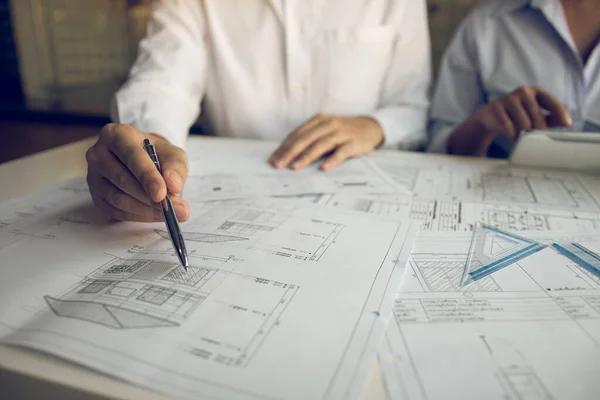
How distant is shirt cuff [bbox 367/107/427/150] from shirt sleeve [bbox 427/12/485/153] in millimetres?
46

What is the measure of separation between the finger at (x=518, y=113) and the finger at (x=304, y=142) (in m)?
0.29

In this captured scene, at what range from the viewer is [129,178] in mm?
455

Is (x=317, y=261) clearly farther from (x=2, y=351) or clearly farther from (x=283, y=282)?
(x=2, y=351)

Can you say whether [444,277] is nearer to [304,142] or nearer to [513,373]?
[513,373]

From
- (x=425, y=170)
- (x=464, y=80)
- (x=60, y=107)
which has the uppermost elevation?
(x=464, y=80)

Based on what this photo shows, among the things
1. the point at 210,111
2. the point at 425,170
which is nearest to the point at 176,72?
the point at 210,111

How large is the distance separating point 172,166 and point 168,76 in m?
0.39

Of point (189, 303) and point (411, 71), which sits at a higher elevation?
point (411, 71)

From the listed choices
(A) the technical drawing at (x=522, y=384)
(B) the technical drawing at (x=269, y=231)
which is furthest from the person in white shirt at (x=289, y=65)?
(A) the technical drawing at (x=522, y=384)

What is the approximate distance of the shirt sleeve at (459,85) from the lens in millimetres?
947

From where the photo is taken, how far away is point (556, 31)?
851 millimetres

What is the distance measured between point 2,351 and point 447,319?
30 centimetres

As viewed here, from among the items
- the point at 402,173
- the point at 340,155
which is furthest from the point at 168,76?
the point at 402,173

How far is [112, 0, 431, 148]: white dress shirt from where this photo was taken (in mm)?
861
